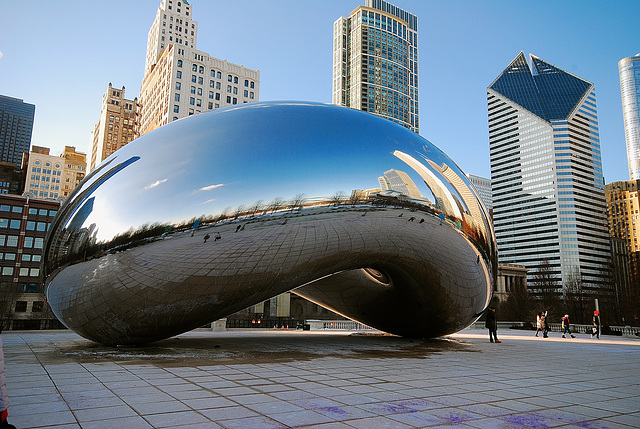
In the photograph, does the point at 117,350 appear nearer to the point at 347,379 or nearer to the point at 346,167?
the point at 347,379

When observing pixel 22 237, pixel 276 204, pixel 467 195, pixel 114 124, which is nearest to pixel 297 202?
pixel 276 204

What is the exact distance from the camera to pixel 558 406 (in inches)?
220

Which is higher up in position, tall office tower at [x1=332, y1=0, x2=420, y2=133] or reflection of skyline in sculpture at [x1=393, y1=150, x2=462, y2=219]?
tall office tower at [x1=332, y1=0, x2=420, y2=133]

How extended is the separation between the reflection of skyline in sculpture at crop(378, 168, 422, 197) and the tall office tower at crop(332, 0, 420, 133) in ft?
572

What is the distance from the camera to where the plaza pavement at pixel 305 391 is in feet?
15.3

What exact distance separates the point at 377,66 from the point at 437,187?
186033 millimetres

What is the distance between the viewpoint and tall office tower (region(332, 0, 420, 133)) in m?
184

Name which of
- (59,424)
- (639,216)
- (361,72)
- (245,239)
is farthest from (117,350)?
(639,216)

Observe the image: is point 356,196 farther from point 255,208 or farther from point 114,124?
point 114,124

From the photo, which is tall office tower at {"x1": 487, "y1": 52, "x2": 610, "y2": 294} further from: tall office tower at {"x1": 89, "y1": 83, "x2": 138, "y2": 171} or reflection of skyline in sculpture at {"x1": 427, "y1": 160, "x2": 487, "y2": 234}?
reflection of skyline in sculpture at {"x1": 427, "y1": 160, "x2": 487, "y2": 234}

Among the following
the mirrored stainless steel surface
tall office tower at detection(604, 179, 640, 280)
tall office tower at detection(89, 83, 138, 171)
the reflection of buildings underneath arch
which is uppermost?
tall office tower at detection(89, 83, 138, 171)

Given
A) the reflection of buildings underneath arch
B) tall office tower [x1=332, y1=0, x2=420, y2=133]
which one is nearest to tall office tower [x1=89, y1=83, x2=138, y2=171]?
tall office tower [x1=332, y1=0, x2=420, y2=133]

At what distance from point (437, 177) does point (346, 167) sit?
245cm

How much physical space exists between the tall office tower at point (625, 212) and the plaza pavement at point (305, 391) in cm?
19099
